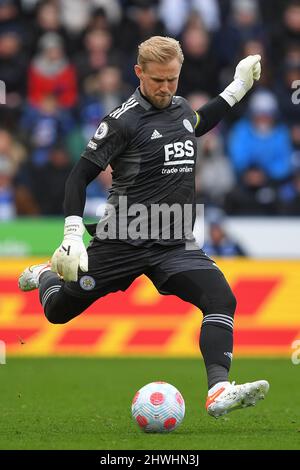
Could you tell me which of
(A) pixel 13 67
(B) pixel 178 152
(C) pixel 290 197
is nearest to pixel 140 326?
(C) pixel 290 197

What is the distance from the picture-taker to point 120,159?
7.98m

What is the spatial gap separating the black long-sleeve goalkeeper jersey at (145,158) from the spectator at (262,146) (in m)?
8.40

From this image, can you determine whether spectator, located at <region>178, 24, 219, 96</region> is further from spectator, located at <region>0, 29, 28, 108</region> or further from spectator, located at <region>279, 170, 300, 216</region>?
A: spectator, located at <region>0, 29, 28, 108</region>

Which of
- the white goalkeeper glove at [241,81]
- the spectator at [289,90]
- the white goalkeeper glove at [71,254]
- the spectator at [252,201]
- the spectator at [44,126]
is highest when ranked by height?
the spectator at [289,90]

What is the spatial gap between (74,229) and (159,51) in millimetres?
1347

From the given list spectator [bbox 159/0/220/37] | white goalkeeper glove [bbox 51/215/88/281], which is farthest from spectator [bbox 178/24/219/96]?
white goalkeeper glove [bbox 51/215/88/281]

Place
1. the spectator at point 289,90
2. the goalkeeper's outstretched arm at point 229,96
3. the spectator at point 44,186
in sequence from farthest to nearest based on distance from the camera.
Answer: the spectator at point 289,90 < the spectator at point 44,186 < the goalkeeper's outstretched arm at point 229,96

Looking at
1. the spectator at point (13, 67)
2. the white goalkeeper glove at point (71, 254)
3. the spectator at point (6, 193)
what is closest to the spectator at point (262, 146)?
the spectator at point (6, 193)

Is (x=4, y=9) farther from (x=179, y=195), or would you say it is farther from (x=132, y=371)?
(x=179, y=195)

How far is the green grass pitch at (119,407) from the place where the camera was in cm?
718

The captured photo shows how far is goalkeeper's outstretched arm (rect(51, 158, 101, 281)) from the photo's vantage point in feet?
25.0

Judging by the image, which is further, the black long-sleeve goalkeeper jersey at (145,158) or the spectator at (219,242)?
the spectator at (219,242)

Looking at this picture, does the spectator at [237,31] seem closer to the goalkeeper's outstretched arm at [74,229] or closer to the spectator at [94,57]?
the spectator at [94,57]

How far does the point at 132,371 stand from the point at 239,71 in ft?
15.5
